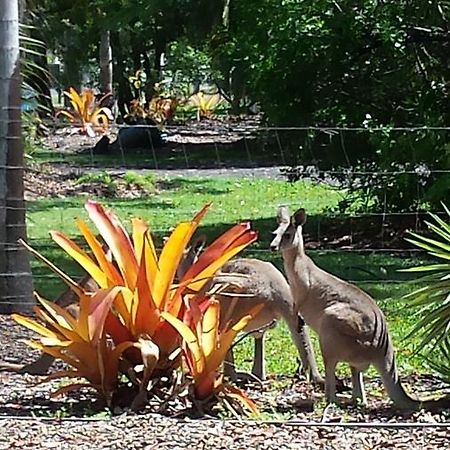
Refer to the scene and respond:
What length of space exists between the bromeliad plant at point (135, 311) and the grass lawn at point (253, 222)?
1602mm

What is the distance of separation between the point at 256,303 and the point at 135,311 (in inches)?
38.5

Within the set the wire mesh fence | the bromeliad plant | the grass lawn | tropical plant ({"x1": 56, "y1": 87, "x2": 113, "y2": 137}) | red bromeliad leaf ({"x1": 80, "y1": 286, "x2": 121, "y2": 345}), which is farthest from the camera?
tropical plant ({"x1": 56, "y1": 87, "x2": 113, "y2": 137})

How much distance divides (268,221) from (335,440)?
35.9ft

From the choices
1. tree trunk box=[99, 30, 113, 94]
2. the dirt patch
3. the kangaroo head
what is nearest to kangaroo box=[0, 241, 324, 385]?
the kangaroo head

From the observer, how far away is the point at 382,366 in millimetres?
6121

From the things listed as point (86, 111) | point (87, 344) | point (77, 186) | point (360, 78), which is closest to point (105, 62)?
point (86, 111)

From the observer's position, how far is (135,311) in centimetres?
595

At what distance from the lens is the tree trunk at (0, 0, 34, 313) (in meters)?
8.66

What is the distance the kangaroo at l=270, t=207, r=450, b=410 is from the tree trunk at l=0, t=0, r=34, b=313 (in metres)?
3.00

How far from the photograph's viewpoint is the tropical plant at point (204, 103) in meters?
39.5

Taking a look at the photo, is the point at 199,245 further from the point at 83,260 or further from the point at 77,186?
the point at 77,186

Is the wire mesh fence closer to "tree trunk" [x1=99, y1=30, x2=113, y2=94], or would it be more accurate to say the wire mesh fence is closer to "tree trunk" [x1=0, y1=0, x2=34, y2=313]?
"tree trunk" [x1=0, y1=0, x2=34, y2=313]

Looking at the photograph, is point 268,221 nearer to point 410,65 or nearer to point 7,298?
point 410,65

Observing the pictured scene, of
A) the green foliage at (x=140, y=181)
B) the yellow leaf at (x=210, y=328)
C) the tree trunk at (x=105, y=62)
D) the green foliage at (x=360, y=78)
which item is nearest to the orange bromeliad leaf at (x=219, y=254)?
the yellow leaf at (x=210, y=328)
